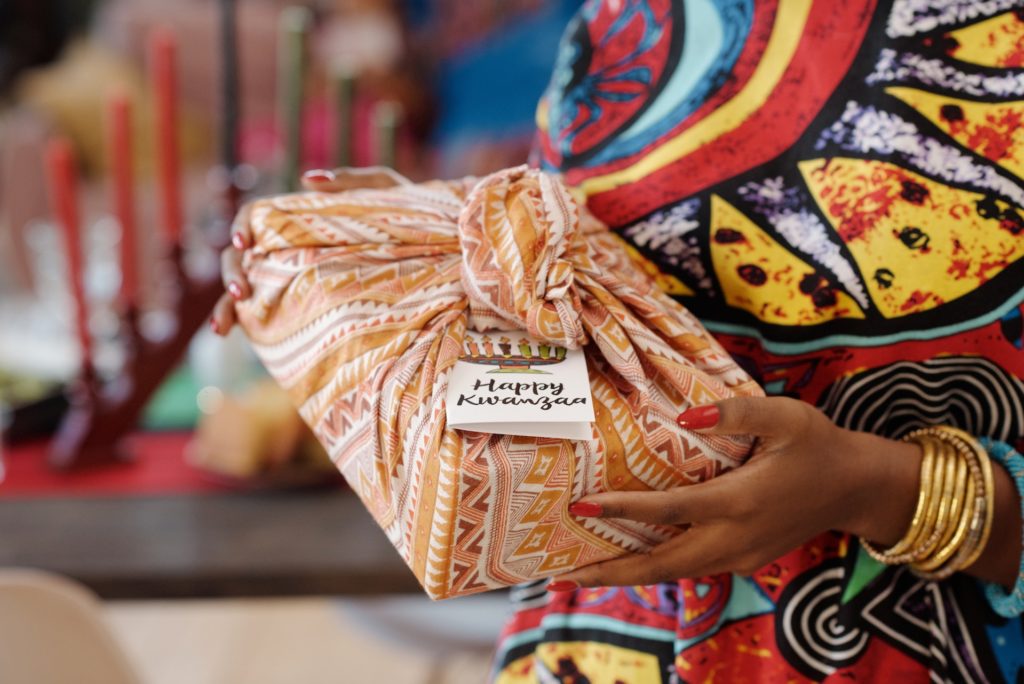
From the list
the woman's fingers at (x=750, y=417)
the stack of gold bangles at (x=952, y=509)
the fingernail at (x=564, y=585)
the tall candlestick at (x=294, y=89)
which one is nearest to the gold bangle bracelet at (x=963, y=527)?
the stack of gold bangles at (x=952, y=509)

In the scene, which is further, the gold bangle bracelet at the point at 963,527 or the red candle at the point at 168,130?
the red candle at the point at 168,130

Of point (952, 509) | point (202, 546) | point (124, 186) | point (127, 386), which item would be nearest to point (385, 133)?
point (124, 186)

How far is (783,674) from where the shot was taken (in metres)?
0.71

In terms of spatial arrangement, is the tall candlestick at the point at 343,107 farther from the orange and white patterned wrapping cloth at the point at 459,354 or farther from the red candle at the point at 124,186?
the orange and white patterned wrapping cloth at the point at 459,354

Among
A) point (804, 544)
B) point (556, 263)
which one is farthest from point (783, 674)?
point (556, 263)

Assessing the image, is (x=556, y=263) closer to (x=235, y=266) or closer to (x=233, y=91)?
(x=235, y=266)

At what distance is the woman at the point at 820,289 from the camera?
651 mm

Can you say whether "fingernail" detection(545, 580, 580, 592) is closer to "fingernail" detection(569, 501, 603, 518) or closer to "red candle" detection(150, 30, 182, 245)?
"fingernail" detection(569, 501, 603, 518)

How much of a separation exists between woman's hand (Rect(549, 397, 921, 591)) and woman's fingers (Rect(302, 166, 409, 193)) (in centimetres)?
30

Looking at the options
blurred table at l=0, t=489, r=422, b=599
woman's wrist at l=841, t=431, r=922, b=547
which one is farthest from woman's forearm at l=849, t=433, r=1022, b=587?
blurred table at l=0, t=489, r=422, b=599

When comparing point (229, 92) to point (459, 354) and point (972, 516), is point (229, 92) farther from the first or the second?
point (972, 516)

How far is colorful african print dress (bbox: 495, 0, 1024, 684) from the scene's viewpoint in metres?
0.66

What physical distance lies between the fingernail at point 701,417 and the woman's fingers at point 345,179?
0.29m

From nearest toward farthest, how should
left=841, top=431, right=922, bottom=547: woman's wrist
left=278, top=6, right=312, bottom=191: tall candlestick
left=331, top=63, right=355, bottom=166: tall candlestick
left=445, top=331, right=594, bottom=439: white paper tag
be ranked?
left=445, top=331, right=594, bottom=439: white paper tag, left=841, top=431, right=922, bottom=547: woman's wrist, left=278, top=6, right=312, bottom=191: tall candlestick, left=331, top=63, right=355, bottom=166: tall candlestick
